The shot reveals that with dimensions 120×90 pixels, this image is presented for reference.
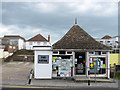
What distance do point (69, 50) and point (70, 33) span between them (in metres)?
2.42

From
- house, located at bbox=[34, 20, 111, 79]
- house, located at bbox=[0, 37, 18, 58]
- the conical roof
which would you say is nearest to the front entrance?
house, located at bbox=[34, 20, 111, 79]

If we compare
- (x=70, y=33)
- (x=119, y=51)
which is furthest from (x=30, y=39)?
(x=70, y=33)

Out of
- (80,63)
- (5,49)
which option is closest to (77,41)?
(80,63)

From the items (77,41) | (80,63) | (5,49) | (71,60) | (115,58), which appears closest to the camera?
(71,60)

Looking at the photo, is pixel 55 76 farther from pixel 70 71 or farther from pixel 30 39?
pixel 30 39

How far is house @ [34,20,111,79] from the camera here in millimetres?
14320

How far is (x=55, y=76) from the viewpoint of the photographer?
47.5 feet

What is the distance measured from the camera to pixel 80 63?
48.7 feet

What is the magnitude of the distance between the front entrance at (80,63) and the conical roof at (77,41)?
101 cm

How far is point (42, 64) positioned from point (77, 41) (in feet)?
13.7

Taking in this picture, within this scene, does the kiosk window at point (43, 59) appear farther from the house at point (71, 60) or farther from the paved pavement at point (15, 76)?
the paved pavement at point (15, 76)

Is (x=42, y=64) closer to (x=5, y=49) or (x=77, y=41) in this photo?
(x=77, y=41)

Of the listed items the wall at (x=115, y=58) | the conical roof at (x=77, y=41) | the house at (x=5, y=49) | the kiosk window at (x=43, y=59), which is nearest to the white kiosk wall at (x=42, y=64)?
the kiosk window at (x=43, y=59)

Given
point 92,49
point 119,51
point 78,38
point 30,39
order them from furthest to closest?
point 30,39 < point 119,51 < point 78,38 < point 92,49
